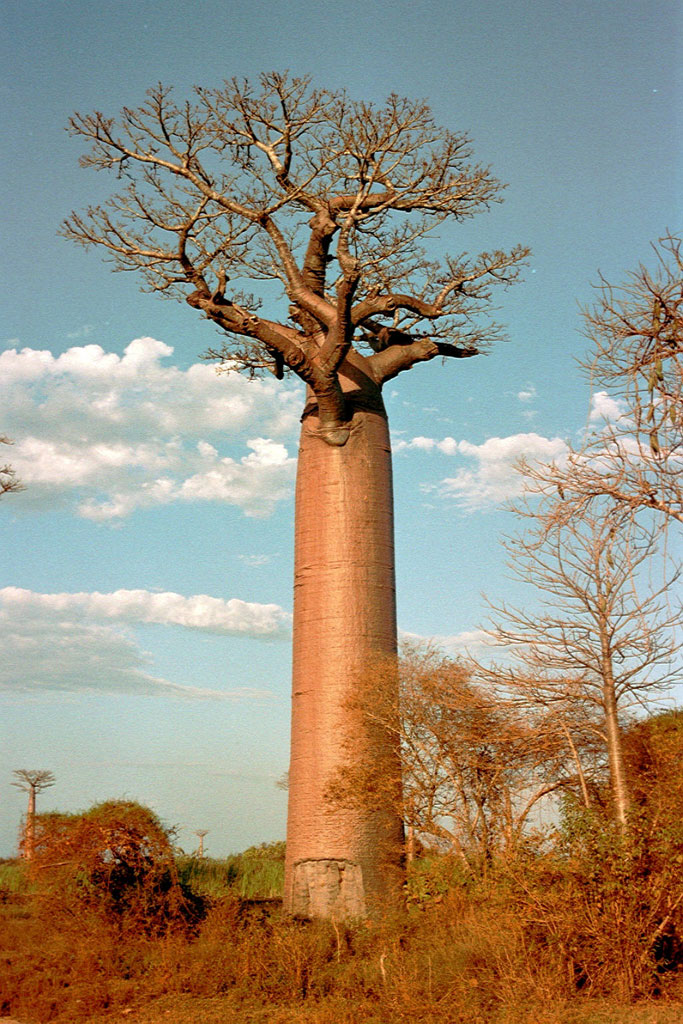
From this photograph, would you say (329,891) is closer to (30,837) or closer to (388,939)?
(388,939)

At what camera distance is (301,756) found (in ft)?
28.4

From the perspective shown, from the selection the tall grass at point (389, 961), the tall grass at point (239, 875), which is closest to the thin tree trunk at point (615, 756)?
the tall grass at point (389, 961)

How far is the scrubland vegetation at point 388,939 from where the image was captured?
17.2 feet

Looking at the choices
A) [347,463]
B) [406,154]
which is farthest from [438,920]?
[406,154]

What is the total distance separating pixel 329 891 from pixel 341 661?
6.18 feet

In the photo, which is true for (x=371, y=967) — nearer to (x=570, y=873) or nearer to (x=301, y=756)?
(x=570, y=873)

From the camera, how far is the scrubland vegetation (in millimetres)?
5230

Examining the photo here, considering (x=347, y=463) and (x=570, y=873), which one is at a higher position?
(x=347, y=463)

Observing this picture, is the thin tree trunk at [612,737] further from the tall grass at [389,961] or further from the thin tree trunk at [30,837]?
the thin tree trunk at [30,837]

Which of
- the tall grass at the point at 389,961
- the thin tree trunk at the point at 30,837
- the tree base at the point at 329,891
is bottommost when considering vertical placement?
the tall grass at the point at 389,961

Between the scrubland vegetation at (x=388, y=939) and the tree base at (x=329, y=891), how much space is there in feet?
0.80

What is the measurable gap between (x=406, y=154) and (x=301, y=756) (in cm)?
613

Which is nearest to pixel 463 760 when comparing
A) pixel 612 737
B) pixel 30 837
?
pixel 612 737

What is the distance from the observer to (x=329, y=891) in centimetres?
819
